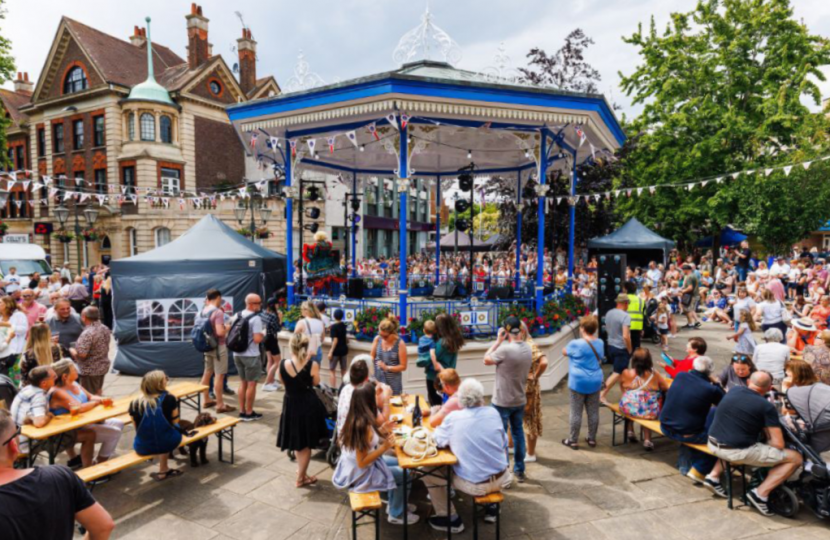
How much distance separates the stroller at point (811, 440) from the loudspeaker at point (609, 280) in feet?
17.5

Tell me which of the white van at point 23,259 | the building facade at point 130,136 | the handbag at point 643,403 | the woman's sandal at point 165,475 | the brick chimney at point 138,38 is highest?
the brick chimney at point 138,38

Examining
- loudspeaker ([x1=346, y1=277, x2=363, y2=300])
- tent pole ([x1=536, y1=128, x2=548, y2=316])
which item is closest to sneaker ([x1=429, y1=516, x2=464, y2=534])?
tent pole ([x1=536, y1=128, x2=548, y2=316])

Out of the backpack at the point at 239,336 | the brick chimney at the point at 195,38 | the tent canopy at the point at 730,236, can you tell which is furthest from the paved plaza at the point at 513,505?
the brick chimney at the point at 195,38

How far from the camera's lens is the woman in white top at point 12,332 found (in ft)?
22.7

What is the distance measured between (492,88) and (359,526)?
266 inches

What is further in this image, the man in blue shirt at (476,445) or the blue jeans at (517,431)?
the blue jeans at (517,431)

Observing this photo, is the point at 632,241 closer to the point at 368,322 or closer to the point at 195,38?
the point at 368,322

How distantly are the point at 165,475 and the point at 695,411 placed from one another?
600cm

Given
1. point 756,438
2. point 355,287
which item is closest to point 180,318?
point 355,287

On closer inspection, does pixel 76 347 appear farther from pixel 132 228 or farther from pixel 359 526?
pixel 132 228

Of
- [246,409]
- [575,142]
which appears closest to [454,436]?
[246,409]

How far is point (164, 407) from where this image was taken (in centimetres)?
493

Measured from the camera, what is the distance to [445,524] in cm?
439

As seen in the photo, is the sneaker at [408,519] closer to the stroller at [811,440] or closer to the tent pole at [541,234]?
the stroller at [811,440]
